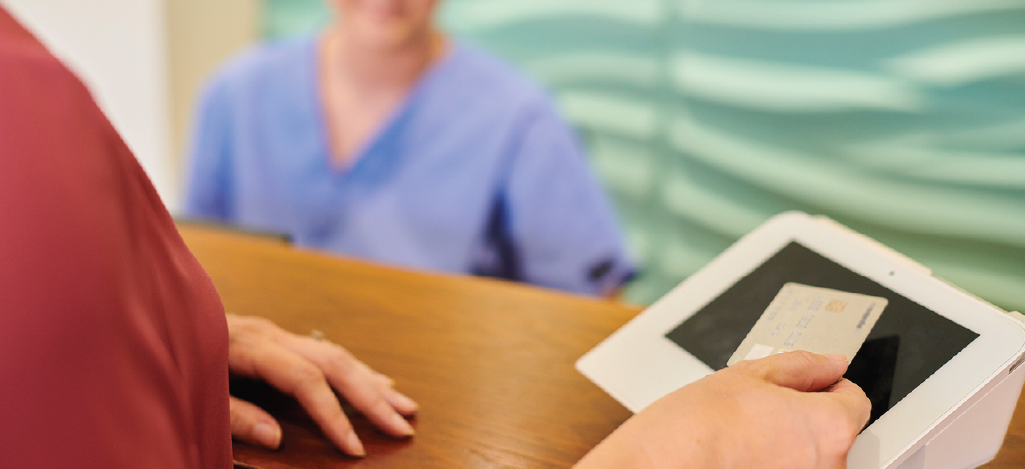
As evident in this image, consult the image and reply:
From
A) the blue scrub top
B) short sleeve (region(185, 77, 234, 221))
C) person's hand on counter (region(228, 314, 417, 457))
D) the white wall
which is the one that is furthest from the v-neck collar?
person's hand on counter (region(228, 314, 417, 457))

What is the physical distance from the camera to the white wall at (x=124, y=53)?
189 cm

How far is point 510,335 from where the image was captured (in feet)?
2.00

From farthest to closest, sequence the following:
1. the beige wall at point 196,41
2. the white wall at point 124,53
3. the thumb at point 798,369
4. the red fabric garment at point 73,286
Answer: the white wall at point 124,53 < the beige wall at point 196,41 < the thumb at point 798,369 < the red fabric garment at point 73,286

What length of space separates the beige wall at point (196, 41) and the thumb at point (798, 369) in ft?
5.40

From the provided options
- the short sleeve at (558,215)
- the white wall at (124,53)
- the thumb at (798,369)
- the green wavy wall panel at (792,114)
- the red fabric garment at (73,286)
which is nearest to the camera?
the red fabric garment at (73,286)

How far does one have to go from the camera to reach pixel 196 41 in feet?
6.14

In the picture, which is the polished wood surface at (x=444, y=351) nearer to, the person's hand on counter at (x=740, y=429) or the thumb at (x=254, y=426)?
the thumb at (x=254, y=426)

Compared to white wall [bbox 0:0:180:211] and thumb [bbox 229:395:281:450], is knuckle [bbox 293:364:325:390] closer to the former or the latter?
thumb [bbox 229:395:281:450]

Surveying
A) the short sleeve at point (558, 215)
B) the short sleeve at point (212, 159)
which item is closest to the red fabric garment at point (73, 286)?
the short sleeve at point (558, 215)

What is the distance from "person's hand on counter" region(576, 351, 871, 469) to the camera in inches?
13.6

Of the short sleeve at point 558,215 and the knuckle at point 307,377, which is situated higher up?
the knuckle at point 307,377

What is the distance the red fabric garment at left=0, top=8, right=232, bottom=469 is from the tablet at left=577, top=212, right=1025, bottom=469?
0.92ft

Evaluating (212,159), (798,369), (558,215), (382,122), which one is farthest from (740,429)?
(212,159)

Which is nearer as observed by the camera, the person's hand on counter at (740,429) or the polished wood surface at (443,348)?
the person's hand on counter at (740,429)
